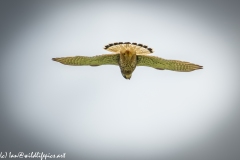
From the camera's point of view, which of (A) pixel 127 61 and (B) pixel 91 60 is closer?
(A) pixel 127 61

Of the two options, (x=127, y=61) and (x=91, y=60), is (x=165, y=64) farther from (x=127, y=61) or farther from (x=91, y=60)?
(x=91, y=60)

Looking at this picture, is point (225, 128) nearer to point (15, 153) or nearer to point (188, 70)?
point (15, 153)

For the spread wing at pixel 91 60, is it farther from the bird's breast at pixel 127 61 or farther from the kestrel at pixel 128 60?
the bird's breast at pixel 127 61

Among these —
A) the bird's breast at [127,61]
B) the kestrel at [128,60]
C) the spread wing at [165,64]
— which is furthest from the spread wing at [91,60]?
the spread wing at [165,64]

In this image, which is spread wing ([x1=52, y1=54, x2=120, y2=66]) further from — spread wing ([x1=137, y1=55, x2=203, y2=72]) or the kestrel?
spread wing ([x1=137, y1=55, x2=203, y2=72])

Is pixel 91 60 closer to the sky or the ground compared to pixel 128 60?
closer to the sky

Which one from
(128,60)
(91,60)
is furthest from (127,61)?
(91,60)
